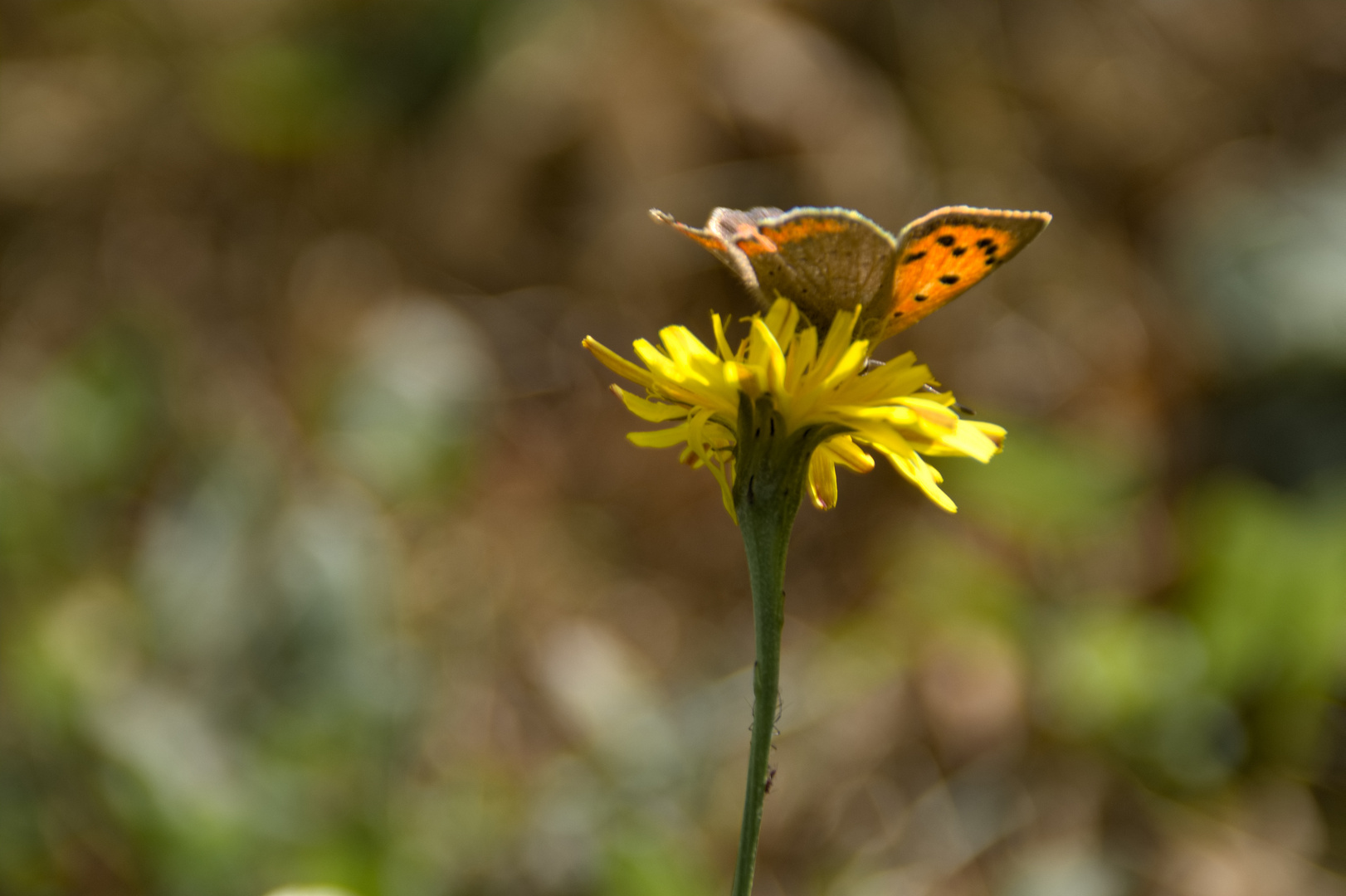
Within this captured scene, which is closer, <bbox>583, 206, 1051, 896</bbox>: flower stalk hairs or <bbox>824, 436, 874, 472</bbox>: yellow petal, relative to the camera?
<bbox>583, 206, 1051, 896</bbox>: flower stalk hairs

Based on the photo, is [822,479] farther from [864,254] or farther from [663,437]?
[864,254]

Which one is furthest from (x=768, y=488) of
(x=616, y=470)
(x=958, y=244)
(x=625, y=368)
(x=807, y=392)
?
(x=616, y=470)

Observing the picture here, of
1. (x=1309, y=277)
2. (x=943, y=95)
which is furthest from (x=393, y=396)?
(x=1309, y=277)

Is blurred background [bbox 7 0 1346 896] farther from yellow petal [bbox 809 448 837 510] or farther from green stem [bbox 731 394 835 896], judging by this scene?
green stem [bbox 731 394 835 896]

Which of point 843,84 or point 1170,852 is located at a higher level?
point 843,84

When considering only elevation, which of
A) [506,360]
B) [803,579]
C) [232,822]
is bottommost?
[232,822]

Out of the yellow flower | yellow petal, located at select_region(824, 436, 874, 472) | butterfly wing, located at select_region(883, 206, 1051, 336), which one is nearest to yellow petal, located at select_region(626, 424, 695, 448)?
the yellow flower

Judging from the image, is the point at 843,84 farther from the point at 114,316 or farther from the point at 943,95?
the point at 114,316
